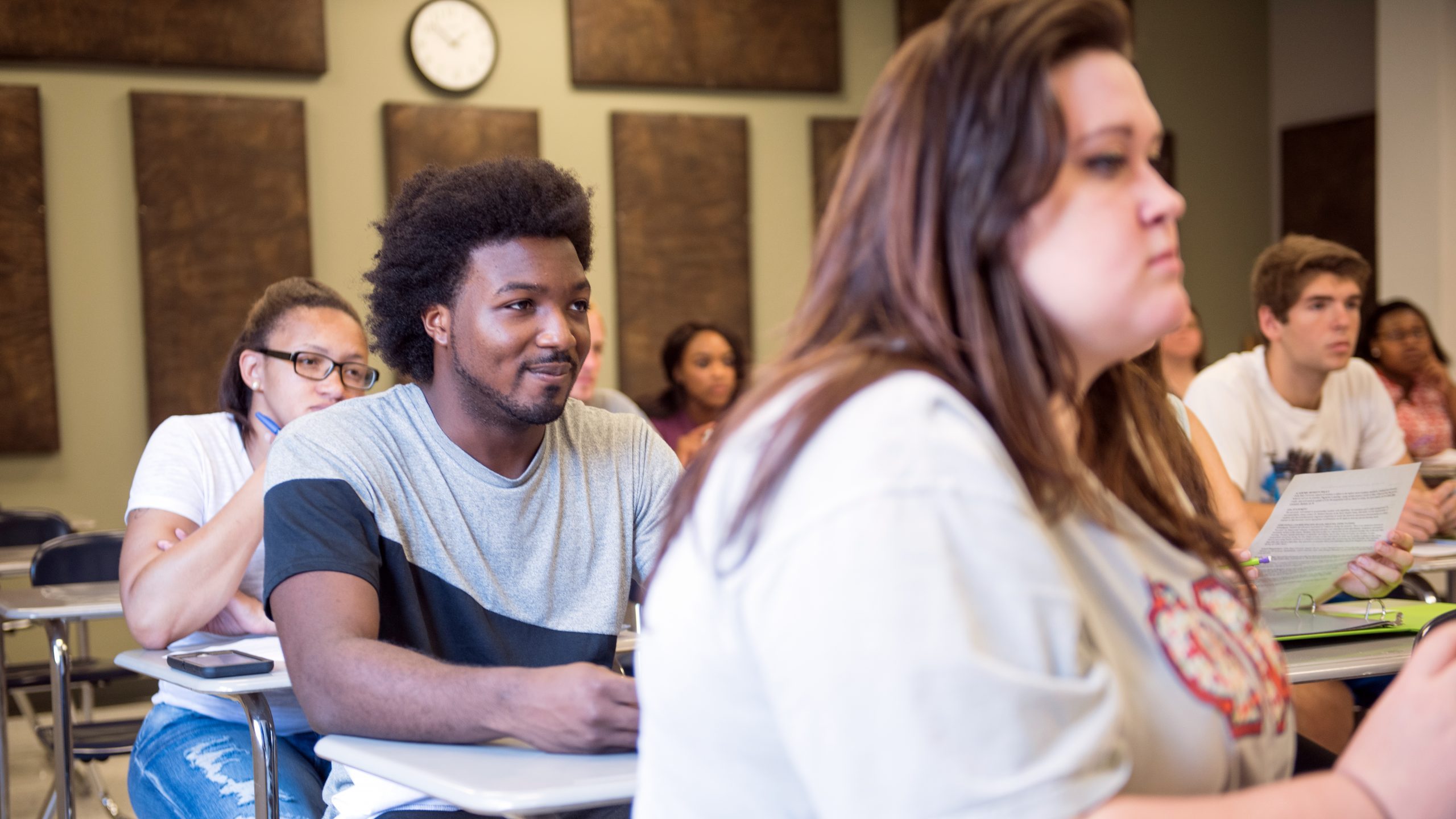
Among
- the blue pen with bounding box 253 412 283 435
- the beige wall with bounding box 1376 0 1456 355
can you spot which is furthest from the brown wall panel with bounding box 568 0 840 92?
the blue pen with bounding box 253 412 283 435

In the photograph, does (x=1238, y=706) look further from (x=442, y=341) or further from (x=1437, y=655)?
(x=442, y=341)

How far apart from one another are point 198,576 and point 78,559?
154cm

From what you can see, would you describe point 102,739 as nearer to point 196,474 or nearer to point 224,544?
point 196,474

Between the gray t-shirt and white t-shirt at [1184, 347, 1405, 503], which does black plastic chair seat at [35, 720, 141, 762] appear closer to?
the gray t-shirt

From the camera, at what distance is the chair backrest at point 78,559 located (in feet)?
10.8

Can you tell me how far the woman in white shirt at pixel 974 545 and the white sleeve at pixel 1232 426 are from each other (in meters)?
2.40

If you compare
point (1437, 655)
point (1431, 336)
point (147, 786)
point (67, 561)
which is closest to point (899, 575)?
point (1437, 655)

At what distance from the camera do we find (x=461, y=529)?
164 cm

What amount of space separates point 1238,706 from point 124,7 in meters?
4.99

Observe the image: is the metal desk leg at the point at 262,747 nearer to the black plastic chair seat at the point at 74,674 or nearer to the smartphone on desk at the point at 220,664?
the smartphone on desk at the point at 220,664

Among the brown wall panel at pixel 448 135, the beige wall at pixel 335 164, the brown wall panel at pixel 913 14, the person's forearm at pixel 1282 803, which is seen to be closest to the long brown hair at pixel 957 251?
the person's forearm at pixel 1282 803

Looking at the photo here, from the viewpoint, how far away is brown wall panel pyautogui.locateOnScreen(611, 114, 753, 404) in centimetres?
558

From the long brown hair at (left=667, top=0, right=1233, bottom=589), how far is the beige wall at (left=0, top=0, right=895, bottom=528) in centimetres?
400

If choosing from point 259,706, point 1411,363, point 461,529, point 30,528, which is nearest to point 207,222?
point 30,528
